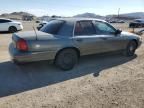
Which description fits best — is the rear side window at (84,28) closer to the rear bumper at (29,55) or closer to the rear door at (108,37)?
the rear door at (108,37)

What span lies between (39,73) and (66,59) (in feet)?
2.97

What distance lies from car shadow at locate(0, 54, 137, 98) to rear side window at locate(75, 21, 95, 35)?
109 cm

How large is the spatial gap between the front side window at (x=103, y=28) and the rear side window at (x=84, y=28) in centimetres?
21

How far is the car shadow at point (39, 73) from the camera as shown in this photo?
18.0 ft

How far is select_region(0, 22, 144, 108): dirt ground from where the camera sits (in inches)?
178

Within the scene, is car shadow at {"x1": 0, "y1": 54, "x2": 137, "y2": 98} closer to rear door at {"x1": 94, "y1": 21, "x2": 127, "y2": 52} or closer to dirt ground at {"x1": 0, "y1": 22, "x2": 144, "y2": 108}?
dirt ground at {"x1": 0, "y1": 22, "x2": 144, "y2": 108}

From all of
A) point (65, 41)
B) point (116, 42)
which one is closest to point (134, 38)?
point (116, 42)

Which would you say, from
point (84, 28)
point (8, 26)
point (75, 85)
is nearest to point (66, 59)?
point (84, 28)

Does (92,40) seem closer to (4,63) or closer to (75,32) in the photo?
(75,32)

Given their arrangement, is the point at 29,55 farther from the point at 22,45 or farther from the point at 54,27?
the point at 54,27

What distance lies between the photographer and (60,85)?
18.2 ft

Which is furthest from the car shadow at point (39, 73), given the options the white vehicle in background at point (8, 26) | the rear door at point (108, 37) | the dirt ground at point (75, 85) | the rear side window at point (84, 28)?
the white vehicle in background at point (8, 26)

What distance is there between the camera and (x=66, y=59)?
6.79m

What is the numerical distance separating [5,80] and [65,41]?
1.97 meters
